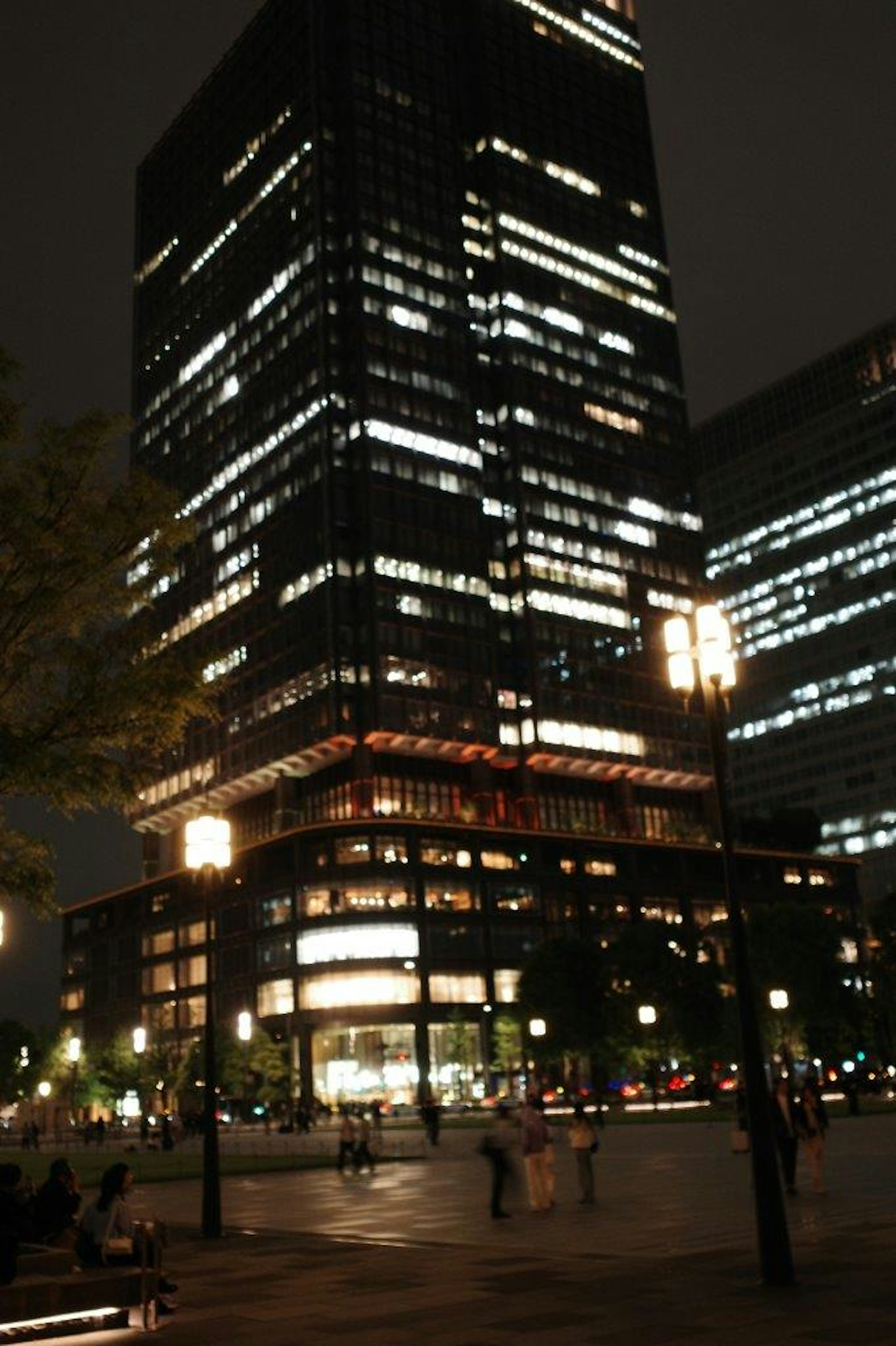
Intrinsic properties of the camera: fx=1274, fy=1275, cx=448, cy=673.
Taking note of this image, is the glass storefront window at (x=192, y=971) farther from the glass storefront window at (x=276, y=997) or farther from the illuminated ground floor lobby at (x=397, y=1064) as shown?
the illuminated ground floor lobby at (x=397, y=1064)

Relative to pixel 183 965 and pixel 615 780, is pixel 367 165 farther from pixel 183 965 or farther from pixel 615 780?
pixel 183 965

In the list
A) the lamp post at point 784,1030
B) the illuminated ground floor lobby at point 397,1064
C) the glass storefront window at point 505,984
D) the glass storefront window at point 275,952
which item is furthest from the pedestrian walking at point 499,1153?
the glass storefront window at point 275,952

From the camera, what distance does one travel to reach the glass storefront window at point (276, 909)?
117375 millimetres

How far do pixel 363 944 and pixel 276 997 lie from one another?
11.3 metres

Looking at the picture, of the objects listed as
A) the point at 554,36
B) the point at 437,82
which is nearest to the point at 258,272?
the point at 437,82

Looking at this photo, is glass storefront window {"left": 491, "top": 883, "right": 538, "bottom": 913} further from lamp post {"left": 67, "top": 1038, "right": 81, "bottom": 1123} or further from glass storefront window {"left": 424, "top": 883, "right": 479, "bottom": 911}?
lamp post {"left": 67, "top": 1038, "right": 81, "bottom": 1123}

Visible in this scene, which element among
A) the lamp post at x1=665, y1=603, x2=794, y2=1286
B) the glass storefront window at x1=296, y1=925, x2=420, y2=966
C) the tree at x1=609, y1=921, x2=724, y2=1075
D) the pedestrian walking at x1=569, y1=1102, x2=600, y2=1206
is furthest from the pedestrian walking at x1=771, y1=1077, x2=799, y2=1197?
the glass storefront window at x1=296, y1=925, x2=420, y2=966

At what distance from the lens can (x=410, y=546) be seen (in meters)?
126

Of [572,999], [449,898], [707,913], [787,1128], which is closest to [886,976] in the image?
[572,999]

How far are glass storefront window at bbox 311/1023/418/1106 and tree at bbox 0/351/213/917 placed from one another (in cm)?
9121

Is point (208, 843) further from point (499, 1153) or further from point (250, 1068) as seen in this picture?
point (250, 1068)

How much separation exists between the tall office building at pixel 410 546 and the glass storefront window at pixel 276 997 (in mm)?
459

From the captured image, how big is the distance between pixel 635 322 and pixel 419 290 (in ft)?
116

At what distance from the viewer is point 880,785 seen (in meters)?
193
